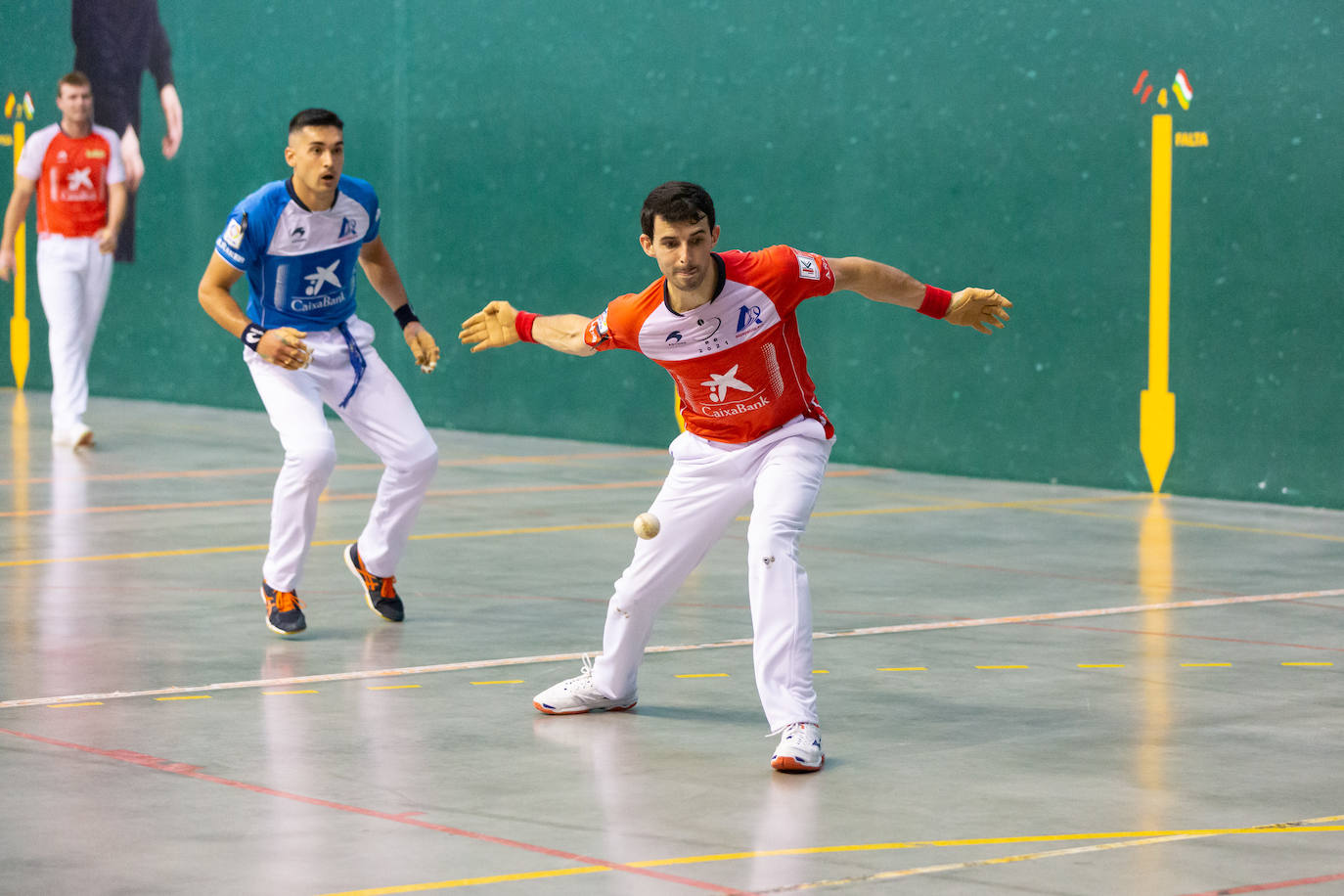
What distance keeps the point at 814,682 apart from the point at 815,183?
742cm

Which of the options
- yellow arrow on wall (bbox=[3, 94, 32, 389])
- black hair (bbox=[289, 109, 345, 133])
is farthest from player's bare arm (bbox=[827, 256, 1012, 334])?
yellow arrow on wall (bbox=[3, 94, 32, 389])

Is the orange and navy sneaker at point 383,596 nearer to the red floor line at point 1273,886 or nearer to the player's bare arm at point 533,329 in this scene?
the player's bare arm at point 533,329

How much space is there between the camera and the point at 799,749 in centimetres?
570

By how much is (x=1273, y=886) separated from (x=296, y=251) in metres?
4.80

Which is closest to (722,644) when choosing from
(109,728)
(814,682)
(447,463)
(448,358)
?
(814,682)

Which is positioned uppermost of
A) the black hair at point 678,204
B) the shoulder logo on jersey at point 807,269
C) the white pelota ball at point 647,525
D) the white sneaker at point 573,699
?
the black hair at point 678,204

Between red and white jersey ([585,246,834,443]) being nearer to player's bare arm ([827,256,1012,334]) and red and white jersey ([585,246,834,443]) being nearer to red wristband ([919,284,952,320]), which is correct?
player's bare arm ([827,256,1012,334])

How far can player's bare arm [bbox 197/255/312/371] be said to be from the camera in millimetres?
7688

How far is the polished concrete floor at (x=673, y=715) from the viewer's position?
4.85 m

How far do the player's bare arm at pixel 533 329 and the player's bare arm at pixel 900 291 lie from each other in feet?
2.60

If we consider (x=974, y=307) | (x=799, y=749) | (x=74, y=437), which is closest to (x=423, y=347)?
(x=974, y=307)

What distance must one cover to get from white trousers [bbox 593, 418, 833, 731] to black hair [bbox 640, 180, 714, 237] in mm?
723

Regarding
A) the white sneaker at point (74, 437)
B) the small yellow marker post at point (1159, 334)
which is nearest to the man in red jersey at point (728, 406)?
the small yellow marker post at point (1159, 334)

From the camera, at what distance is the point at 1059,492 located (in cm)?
1259
